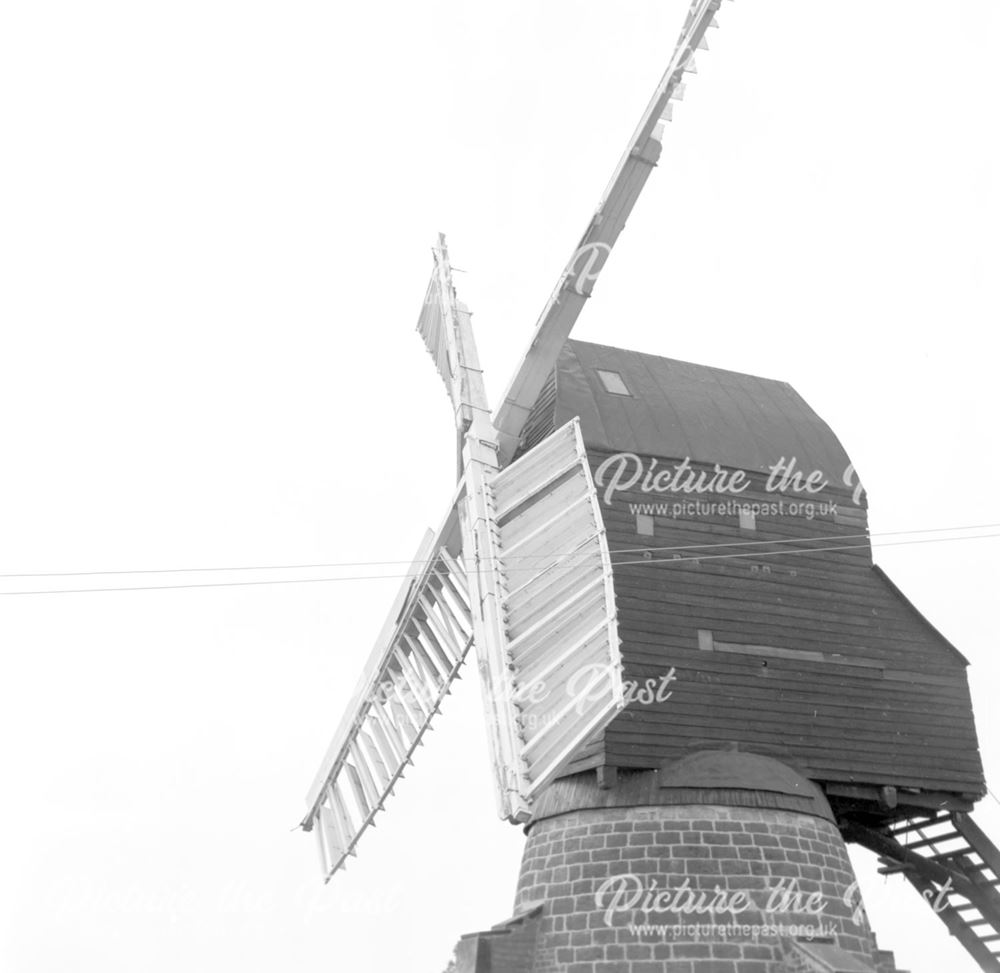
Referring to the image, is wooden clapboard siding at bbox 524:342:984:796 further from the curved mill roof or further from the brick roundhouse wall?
the brick roundhouse wall

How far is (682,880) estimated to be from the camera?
13719mm

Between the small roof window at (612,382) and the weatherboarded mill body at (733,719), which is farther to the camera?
the small roof window at (612,382)

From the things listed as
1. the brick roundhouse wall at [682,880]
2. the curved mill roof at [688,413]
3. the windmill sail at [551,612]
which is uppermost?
the curved mill roof at [688,413]

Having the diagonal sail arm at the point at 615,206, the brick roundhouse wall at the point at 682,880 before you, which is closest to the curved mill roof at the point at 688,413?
the diagonal sail arm at the point at 615,206

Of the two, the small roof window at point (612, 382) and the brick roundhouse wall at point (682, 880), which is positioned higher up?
the small roof window at point (612, 382)

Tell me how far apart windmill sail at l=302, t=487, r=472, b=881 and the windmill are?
4 cm

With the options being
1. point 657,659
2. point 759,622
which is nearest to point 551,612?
point 657,659

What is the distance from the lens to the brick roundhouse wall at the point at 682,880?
13.4m

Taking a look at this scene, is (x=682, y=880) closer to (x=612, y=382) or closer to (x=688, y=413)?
(x=688, y=413)

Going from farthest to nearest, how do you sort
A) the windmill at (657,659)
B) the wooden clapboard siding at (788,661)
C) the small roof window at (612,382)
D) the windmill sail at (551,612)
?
the small roof window at (612,382), the wooden clapboard siding at (788,661), the windmill at (657,659), the windmill sail at (551,612)

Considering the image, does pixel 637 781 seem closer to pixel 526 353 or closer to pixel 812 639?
pixel 812 639

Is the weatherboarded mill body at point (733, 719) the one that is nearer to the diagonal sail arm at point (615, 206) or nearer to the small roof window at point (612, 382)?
the small roof window at point (612, 382)

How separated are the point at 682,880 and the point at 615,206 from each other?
7.66 metres

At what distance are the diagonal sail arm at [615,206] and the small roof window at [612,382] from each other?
1024 millimetres
